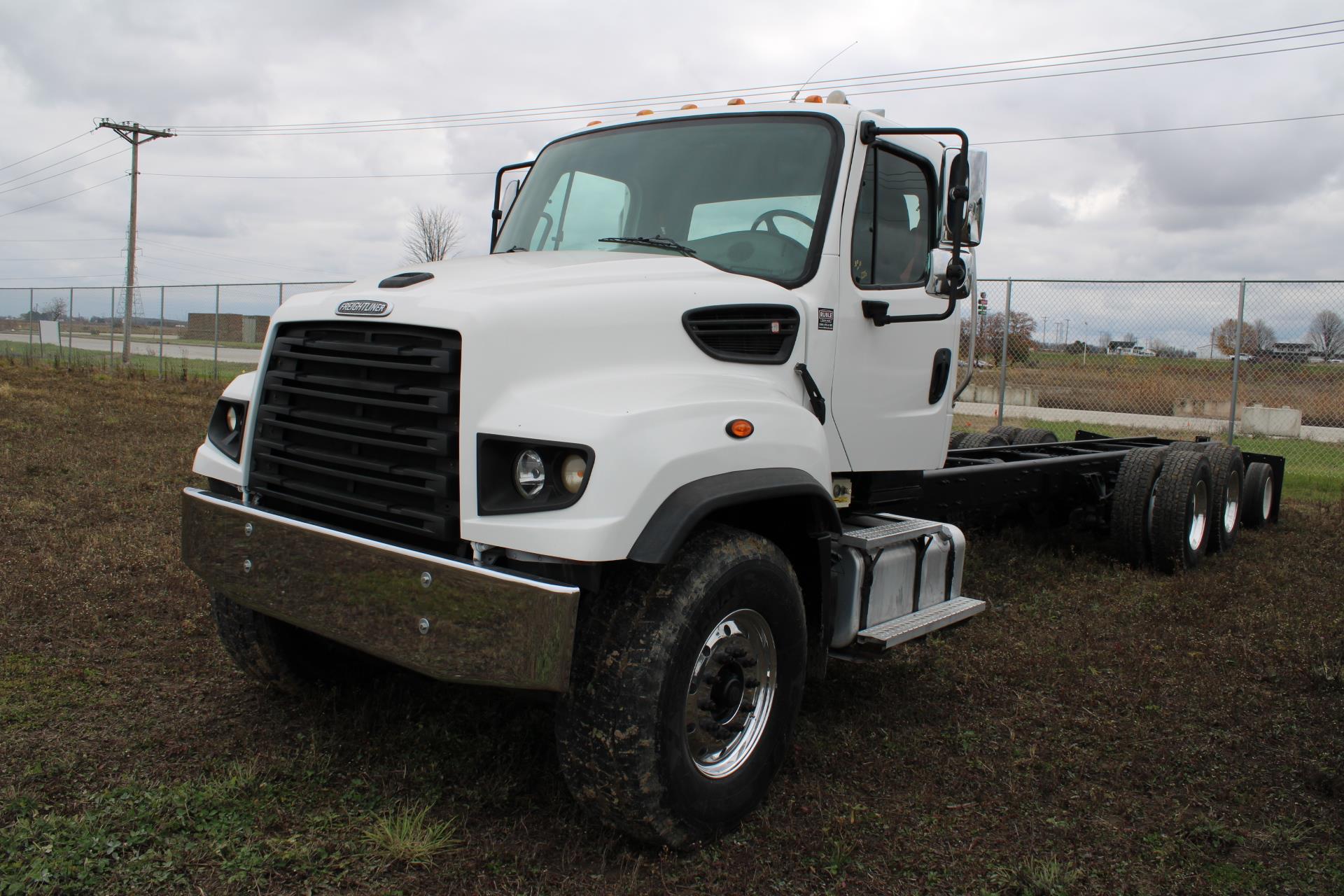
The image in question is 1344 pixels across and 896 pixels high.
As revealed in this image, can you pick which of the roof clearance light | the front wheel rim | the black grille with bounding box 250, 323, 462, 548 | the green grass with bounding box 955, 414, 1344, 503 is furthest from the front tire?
the green grass with bounding box 955, 414, 1344, 503

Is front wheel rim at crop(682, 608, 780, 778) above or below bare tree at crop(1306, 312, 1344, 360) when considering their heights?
below

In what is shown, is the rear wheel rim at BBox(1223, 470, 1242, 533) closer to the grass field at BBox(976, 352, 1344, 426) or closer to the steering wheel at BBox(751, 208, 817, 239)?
the grass field at BBox(976, 352, 1344, 426)

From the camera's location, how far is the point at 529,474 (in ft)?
9.36

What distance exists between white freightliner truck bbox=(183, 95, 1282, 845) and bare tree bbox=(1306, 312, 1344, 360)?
978cm

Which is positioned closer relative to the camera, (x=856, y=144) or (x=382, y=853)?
(x=382, y=853)

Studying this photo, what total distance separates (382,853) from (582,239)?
98.8 inches

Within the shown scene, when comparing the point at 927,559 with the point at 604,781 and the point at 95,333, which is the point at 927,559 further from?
the point at 95,333

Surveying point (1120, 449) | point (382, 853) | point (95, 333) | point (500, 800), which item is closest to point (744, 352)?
point (500, 800)

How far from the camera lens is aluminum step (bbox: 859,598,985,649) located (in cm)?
390

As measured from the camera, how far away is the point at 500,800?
11.3 feet

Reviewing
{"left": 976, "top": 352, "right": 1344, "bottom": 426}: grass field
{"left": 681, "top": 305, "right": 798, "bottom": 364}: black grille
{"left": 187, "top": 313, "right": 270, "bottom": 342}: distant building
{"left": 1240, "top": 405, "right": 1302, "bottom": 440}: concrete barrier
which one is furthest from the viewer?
{"left": 187, "top": 313, "right": 270, "bottom": 342}: distant building

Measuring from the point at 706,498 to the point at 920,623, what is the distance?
169 centimetres

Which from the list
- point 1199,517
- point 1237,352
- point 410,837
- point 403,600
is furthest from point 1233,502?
point 403,600

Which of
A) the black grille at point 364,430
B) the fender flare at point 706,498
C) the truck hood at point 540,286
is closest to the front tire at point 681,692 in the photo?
the fender flare at point 706,498
